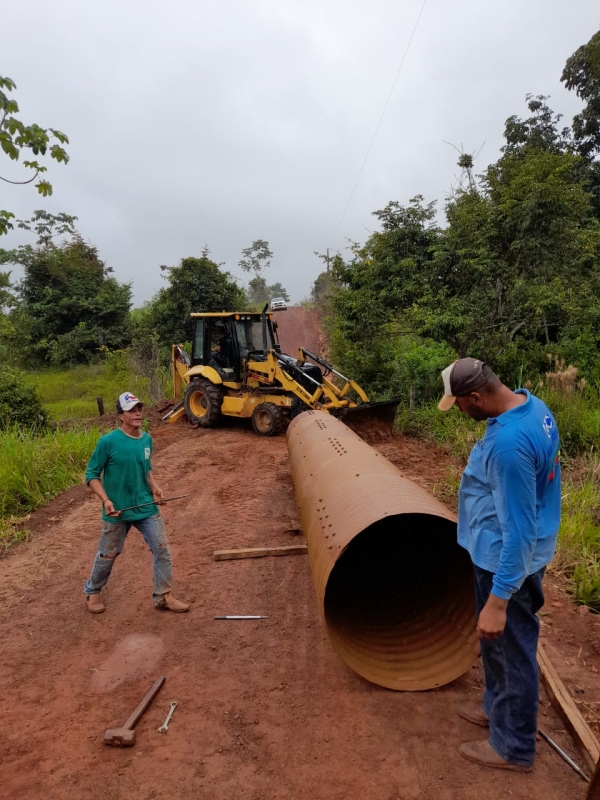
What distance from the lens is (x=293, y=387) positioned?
9914 millimetres

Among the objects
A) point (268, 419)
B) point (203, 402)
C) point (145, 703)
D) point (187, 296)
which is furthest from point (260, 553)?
point (187, 296)

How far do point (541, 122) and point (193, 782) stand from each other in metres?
19.1

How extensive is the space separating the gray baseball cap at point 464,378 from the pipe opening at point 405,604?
1042 millimetres

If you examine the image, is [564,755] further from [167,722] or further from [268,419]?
[268,419]

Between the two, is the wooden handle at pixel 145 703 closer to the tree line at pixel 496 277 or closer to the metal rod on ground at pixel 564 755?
the metal rod on ground at pixel 564 755

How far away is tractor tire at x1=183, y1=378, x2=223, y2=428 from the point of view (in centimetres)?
1116

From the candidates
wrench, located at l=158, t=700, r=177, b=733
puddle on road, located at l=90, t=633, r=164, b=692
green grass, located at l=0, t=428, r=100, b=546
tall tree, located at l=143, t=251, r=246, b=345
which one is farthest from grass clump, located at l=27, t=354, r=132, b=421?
wrench, located at l=158, t=700, r=177, b=733

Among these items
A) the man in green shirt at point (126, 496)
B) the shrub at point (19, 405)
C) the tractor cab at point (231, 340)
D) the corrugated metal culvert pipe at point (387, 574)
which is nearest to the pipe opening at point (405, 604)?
the corrugated metal culvert pipe at point (387, 574)

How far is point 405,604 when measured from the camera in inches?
150

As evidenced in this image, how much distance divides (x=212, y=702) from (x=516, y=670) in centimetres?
180

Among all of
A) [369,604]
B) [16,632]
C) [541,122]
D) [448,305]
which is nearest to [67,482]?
[16,632]

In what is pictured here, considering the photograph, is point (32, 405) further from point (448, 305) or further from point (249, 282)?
point (249, 282)

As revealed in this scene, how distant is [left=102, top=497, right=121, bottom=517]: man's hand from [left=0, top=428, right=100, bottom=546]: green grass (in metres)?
2.52

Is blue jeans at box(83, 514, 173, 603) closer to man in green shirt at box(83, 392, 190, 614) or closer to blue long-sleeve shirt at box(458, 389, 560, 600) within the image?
man in green shirt at box(83, 392, 190, 614)
